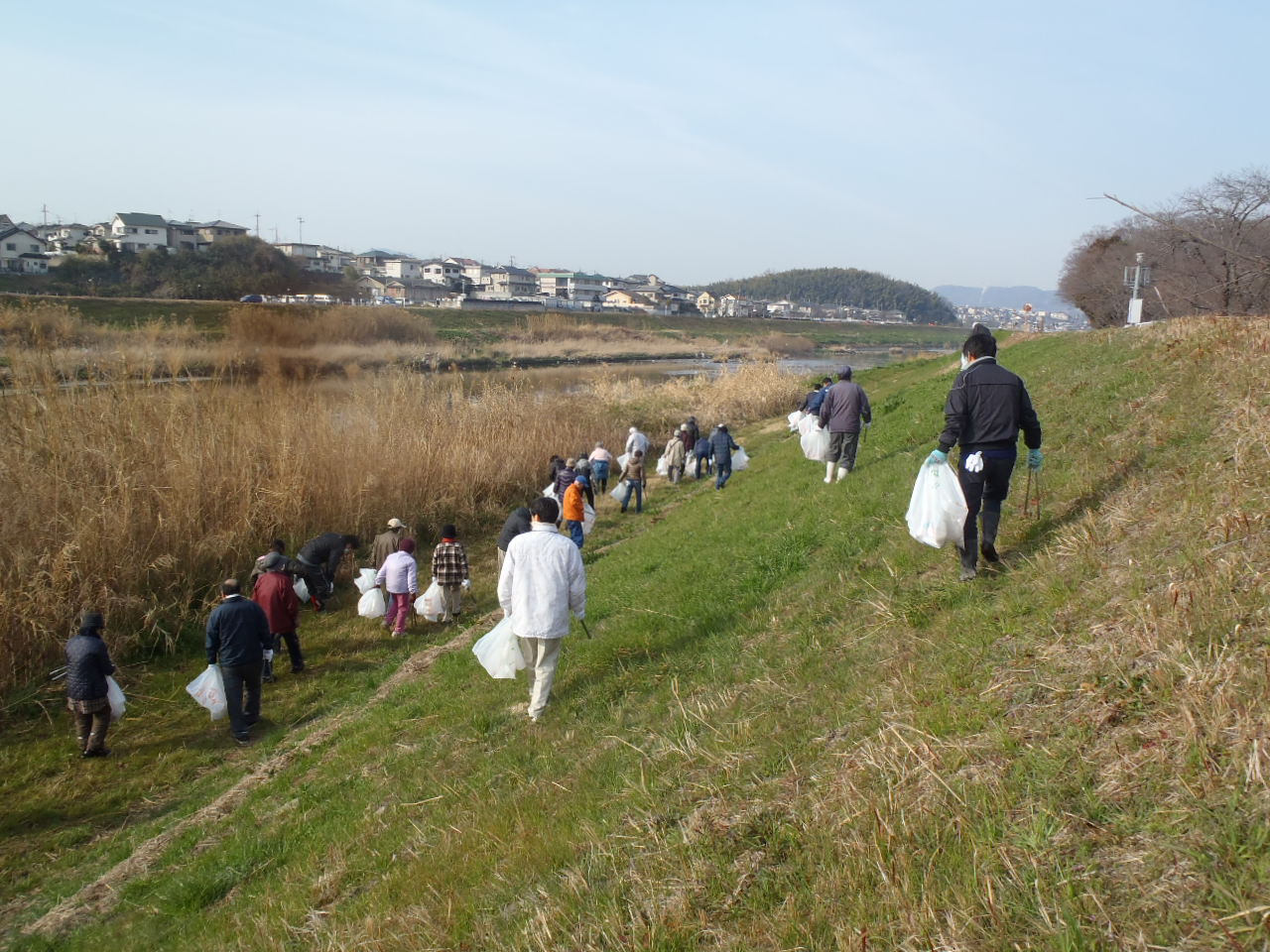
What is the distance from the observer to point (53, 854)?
6.61 metres

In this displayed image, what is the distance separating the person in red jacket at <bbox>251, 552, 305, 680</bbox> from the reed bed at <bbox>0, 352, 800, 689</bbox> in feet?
5.98

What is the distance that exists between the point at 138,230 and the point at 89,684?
282 ft

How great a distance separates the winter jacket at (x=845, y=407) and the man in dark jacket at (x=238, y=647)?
24.2ft

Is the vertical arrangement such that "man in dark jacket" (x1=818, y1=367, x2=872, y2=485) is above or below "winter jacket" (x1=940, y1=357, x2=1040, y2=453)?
below

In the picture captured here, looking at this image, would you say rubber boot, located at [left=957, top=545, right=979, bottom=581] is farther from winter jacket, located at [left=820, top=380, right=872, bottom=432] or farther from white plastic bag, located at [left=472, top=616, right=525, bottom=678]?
winter jacket, located at [left=820, top=380, right=872, bottom=432]

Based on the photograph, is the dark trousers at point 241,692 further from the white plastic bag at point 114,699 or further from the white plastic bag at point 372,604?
the white plastic bag at point 372,604

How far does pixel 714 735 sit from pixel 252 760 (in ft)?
18.2

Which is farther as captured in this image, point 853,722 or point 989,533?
point 989,533

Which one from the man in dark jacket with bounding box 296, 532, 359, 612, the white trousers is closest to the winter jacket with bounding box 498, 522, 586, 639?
the white trousers

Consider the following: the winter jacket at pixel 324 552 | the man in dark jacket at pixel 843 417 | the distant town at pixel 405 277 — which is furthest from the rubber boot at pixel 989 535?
the distant town at pixel 405 277

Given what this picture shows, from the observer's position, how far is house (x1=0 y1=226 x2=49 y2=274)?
6134cm

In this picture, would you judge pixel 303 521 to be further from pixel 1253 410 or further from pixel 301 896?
pixel 1253 410

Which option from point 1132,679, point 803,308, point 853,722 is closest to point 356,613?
point 853,722

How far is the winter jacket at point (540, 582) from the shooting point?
19.4ft
